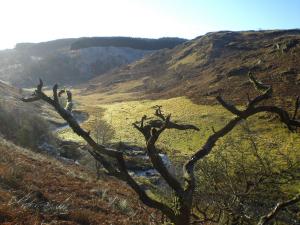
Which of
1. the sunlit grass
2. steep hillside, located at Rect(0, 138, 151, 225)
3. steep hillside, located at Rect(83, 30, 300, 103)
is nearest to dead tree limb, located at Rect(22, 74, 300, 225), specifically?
steep hillside, located at Rect(0, 138, 151, 225)

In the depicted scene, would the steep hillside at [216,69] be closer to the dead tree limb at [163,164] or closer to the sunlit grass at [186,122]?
the sunlit grass at [186,122]

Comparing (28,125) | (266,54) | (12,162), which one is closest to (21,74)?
(266,54)

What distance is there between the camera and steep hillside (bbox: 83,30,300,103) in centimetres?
8306

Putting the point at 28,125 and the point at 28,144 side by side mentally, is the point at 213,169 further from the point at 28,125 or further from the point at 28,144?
the point at 28,125

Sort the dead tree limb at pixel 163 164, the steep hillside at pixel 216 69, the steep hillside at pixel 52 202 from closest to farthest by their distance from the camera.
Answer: the dead tree limb at pixel 163 164 < the steep hillside at pixel 52 202 < the steep hillside at pixel 216 69

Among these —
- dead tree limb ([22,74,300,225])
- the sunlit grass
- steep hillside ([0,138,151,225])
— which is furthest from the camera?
the sunlit grass

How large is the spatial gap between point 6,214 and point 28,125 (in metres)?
32.6

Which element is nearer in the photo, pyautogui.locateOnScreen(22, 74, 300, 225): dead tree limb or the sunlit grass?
pyautogui.locateOnScreen(22, 74, 300, 225): dead tree limb

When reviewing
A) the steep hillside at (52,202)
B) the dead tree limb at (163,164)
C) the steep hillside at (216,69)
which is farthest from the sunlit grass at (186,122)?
the dead tree limb at (163,164)

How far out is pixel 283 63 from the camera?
88.2 metres

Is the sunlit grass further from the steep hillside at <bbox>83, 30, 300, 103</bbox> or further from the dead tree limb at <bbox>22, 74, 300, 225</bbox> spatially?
the dead tree limb at <bbox>22, 74, 300, 225</bbox>

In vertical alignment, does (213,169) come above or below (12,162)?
above

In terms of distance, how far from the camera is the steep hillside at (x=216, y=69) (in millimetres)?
83062

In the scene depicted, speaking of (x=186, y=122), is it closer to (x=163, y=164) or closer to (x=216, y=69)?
(x=216, y=69)
